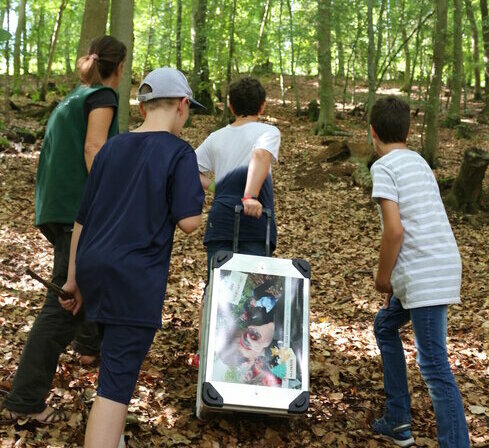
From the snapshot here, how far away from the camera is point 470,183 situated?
31.4 ft

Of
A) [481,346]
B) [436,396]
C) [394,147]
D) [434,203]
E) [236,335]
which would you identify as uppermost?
[394,147]

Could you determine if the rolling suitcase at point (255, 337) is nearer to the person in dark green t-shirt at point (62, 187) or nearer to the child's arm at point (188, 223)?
the child's arm at point (188, 223)

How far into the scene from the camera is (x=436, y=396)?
10.1 feet

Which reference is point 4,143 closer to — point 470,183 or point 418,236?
point 470,183

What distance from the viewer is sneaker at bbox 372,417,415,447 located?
3.54 meters

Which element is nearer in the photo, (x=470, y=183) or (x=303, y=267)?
(x=303, y=267)

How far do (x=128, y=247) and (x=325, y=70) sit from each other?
639 inches

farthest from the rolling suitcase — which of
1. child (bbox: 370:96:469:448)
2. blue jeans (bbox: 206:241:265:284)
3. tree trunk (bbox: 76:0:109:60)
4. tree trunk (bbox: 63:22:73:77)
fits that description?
tree trunk (bbox: 63:22:73:77)

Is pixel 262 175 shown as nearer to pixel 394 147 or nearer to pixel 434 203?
pixel 394 147

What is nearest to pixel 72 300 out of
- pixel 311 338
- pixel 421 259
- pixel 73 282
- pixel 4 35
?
pixel 73 282

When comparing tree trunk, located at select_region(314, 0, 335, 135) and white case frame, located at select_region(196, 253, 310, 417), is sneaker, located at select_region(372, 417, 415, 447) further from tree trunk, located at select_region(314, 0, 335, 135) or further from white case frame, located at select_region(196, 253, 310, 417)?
tree trunk, located at select_region(314, 0, 335, 135)

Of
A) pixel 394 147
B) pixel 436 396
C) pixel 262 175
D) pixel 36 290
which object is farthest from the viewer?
pixel 36 290

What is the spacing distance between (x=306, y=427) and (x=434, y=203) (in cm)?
166

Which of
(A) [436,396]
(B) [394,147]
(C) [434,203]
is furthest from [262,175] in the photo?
(A) [436,396]
